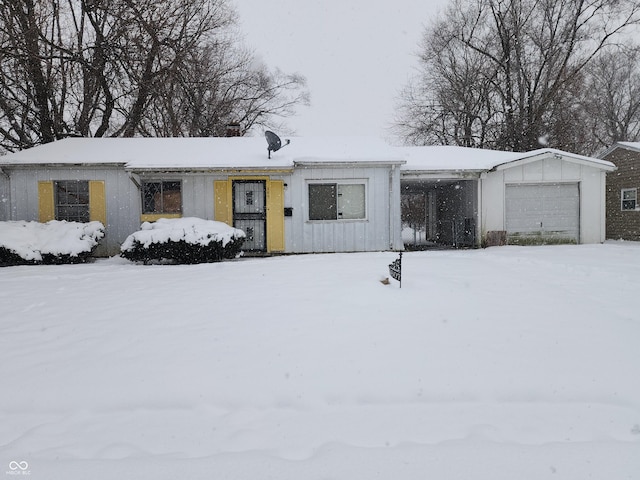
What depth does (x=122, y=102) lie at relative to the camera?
20.1 meters

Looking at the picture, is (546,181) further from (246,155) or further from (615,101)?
(615,101)

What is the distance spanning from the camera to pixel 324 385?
9.36ft

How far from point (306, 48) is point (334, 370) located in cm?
4843

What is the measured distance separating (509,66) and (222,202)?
2100 cm

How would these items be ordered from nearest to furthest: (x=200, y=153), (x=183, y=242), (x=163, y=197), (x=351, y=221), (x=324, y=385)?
(x=324, y=385) → (x=183, y=242) → (x=163, y=197) → (x=351, y=221) → (x=200, y=153)

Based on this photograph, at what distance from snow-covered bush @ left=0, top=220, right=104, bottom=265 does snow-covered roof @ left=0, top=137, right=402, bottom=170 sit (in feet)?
6.75

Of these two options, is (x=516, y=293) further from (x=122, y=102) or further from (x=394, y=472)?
(x=122, y=102)

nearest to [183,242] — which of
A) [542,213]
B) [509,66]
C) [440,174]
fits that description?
[440,174]

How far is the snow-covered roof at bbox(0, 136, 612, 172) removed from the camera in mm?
10836

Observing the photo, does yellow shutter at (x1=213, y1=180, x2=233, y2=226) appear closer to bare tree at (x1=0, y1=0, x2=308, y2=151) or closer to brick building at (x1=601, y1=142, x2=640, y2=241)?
bare tree at (x1=0, y1=0, x2=308, y2=151)

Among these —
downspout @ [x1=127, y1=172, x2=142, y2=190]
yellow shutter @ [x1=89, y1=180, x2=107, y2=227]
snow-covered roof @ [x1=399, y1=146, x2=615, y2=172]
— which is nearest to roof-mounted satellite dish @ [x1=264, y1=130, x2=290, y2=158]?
downspout @ [x1=127, y1=172, x2=142, y2=190]

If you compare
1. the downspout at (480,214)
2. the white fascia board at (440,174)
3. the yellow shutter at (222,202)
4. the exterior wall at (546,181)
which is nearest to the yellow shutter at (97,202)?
the yellow shutter at (222,202)

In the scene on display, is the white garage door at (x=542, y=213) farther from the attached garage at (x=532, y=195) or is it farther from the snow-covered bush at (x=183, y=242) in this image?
the snow-covered bush at (x=183, y=242)

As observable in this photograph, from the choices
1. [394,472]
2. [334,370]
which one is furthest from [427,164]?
[394,472]
